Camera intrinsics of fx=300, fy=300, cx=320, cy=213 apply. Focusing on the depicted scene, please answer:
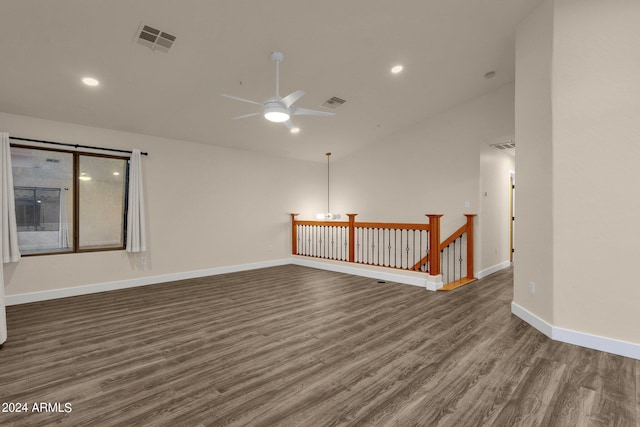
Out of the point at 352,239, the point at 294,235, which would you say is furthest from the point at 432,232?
the point at 294,235

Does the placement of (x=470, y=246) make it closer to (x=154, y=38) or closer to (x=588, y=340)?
(x=588, y=340)

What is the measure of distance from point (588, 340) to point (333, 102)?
4.78 m

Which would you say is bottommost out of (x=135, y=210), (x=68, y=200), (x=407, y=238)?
(x=407, y=238)

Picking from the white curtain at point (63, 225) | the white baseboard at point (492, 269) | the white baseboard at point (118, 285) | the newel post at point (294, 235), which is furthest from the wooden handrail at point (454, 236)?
the white curtain at point (63, 225)

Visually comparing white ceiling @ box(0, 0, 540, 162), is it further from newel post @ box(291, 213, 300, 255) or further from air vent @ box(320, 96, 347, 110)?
newel post @ box(291, 213, 300, 255)

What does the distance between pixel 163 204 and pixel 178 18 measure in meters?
3.64

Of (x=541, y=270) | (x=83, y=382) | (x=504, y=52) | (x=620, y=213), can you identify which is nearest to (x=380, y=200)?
(x=504, y=52)

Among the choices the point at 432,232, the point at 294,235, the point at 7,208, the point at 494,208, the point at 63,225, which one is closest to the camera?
the point at 7,208

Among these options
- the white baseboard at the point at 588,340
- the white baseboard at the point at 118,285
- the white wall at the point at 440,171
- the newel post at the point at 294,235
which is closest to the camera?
the white baseboard at the point at 588,340

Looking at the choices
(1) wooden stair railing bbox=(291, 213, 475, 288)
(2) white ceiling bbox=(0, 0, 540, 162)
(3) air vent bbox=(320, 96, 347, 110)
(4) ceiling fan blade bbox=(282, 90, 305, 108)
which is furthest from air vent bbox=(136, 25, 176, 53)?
(1) wooden stair railing bbox=(291, 213, 475, 288)

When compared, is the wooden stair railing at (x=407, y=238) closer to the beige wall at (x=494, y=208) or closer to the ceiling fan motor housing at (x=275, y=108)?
the beige wall at (x=494, y=208)

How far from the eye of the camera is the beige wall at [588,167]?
281 centimetres

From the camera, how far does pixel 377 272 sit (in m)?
6.06

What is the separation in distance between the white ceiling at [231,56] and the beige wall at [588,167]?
0.91m
